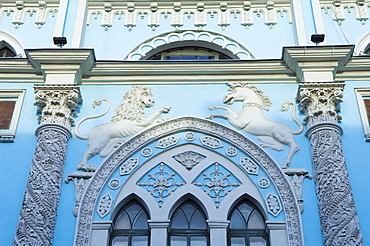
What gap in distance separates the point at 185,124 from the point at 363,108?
3066 mm

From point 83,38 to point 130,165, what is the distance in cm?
321

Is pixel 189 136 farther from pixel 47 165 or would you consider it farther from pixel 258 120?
pixel 47 165

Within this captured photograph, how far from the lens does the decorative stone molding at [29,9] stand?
12527mm

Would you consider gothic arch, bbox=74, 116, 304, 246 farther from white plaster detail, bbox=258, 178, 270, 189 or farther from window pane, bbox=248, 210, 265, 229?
window pane, bbox=248, 210, 265, 229

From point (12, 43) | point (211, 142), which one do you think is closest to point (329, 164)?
point (211, 142)

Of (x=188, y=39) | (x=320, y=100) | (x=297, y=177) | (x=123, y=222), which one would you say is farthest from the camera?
(x=188, y=39)

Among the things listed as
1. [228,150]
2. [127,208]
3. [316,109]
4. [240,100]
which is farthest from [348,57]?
[127,208]

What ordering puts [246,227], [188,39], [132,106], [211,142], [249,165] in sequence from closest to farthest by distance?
1. [246,227]
2. [249,165]
3. [211,142]
4. [132,106]
5. [188,39]

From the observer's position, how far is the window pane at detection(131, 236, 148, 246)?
30.9ft

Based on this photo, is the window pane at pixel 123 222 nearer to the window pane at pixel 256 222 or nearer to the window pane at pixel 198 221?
the window pane at pixel 198 221

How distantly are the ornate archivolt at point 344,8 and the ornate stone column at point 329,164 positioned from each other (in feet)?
7.59

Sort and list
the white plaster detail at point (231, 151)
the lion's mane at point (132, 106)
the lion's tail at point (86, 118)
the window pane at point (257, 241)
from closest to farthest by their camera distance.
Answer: the window pane at point (257, 241)
the white plaster detail at point (231, 151)
the lion's tail at point (86, 118)
the lion's mane at point (132, 106)

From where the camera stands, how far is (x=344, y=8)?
493 inches

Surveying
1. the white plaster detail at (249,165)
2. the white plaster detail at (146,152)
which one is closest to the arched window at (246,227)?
the white plaster detail at (249,165)
